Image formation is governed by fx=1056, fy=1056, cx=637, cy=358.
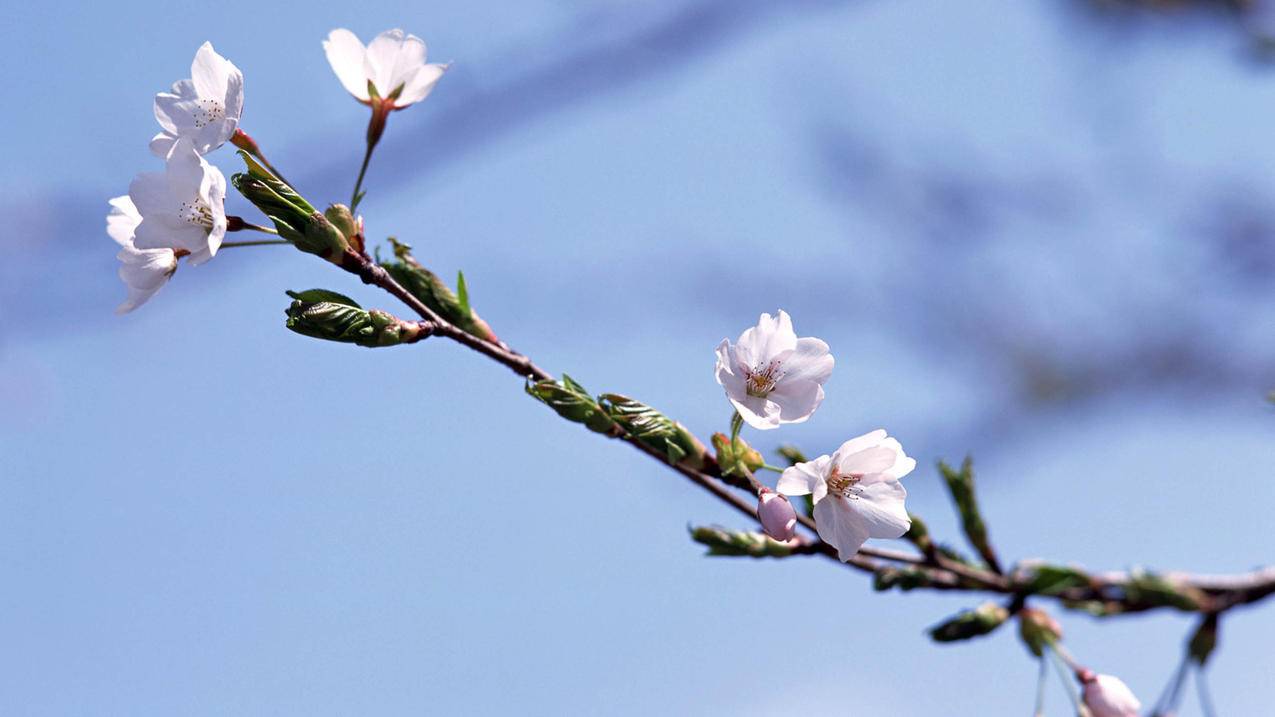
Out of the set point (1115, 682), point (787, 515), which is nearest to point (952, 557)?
point (1115, 682)

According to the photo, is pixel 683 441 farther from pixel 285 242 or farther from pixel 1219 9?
pixel 1219 9

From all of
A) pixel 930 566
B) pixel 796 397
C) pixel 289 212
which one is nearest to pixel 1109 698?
pixel 930 566

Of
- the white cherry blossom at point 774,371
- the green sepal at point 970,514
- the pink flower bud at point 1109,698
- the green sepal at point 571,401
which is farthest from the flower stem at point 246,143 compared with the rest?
the pink flower bud at point 1109,698

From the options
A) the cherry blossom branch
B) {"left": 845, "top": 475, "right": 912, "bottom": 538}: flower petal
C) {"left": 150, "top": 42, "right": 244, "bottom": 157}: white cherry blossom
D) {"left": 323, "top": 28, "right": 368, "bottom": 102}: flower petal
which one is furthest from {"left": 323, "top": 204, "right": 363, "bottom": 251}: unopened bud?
{"left": 845, "top": 475, "right": 912, "bottom": 538}: flower petal

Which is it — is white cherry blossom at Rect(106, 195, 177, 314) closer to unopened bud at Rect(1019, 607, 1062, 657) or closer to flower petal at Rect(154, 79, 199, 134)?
flower petal at Rect(154, 79, 199, 134)

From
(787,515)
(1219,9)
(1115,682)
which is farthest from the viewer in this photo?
(1219,9)

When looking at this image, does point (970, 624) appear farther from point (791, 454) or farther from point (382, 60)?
point (382, 60)

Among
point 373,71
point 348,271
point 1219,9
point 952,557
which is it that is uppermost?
point 1219,9

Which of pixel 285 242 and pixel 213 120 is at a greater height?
pixel 213 120
